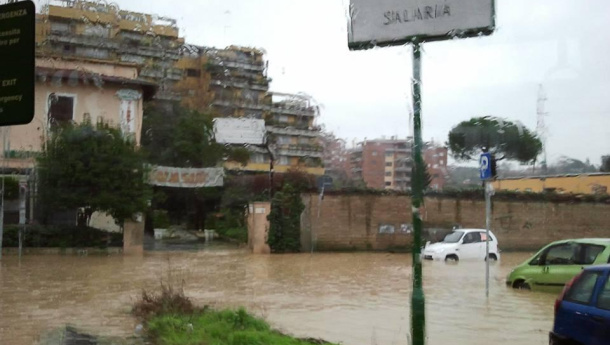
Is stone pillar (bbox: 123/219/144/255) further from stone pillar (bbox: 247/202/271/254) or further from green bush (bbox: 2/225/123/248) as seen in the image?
stone pillar (bbox: 247/202/271/254)

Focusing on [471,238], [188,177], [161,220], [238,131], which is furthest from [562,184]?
[161,220]

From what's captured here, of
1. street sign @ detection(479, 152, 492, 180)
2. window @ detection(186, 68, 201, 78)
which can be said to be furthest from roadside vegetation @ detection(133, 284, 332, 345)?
window @ detection(186, 68, 201, 78)

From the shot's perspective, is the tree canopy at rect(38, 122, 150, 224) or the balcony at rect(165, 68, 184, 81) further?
the balcony at rect(165, 68, 184, 81)

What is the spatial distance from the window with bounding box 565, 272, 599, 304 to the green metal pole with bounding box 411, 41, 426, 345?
162 centimetres

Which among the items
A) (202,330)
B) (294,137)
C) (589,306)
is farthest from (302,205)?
(589,306)

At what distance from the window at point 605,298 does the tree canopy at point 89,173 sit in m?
22.3

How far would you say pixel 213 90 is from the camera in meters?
38.0

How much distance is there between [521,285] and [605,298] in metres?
9.09

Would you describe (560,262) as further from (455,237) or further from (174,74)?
(174,74)

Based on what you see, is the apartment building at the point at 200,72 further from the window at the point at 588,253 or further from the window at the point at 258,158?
the window at the point at 588,253

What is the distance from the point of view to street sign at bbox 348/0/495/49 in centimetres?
561

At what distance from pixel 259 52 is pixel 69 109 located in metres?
12.8

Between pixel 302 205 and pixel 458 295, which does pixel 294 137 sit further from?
pixel 458 295

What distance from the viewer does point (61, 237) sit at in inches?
1063
